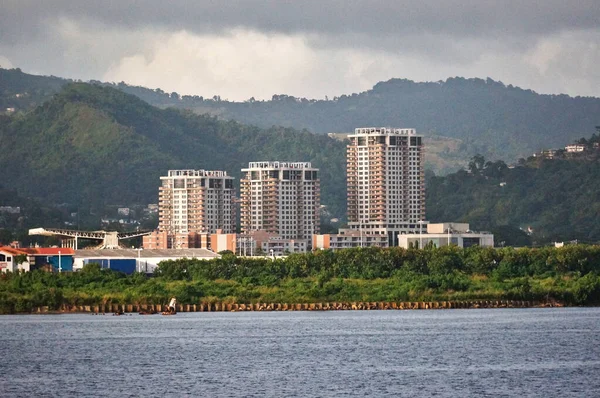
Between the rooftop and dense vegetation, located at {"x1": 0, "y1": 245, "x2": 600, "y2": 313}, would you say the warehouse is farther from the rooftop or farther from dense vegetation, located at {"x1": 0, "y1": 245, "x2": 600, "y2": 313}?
dense vegetation, located at {"x1": 0, "y1": 245, "x2": 600, "y2": 313}

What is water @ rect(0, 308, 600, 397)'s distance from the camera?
58906 mm

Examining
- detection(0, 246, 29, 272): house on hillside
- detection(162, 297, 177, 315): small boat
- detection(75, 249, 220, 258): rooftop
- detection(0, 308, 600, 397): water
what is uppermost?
detection(75, 249, 220, 258): rooftop

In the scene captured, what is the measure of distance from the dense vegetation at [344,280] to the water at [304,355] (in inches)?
261

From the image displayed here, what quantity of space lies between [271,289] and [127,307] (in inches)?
598

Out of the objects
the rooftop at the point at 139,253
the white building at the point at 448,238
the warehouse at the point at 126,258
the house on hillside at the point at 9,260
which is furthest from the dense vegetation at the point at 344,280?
the white building at the point at 448,238

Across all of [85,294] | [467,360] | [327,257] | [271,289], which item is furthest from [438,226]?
[467,360]

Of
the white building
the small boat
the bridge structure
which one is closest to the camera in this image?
the small boat

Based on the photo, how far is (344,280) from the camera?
412 ft

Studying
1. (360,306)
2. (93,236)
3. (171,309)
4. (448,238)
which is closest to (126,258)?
(93,236)

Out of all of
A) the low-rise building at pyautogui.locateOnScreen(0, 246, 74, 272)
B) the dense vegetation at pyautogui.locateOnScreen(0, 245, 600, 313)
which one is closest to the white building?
the dense vegetation at pyautogui.locateOnScreen(0, 245, 600, 313)

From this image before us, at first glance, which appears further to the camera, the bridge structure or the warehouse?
the bridge structure

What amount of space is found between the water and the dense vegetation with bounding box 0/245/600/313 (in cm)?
664

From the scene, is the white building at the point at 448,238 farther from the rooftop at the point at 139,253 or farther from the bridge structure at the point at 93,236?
the bridge structure at the point at 93,236

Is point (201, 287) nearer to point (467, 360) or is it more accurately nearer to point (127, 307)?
point (127, 307)
